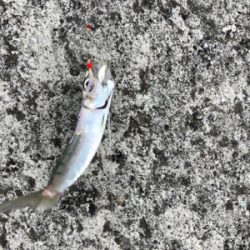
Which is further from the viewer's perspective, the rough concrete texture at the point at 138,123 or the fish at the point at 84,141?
the rough concrete texture at the point at 138,123

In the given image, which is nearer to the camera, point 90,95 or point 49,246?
point 90,95

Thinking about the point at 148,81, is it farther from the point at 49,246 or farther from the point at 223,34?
the point at 49,246

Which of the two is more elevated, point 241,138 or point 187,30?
point 187,30

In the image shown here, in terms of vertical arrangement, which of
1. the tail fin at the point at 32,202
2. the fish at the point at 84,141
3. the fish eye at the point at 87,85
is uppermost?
the fish eye at the point at 87,85

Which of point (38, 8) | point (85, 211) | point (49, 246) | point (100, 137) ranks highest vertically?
point (38, 8)

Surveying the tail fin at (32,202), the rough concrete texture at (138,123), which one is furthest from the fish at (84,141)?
the rough concrete texture at (138,123)

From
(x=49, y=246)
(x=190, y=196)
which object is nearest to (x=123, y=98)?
(x=190, y=196)

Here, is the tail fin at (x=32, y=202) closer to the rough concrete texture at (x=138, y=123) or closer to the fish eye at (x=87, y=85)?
the rough concrete texture at (x=138, y=123)
